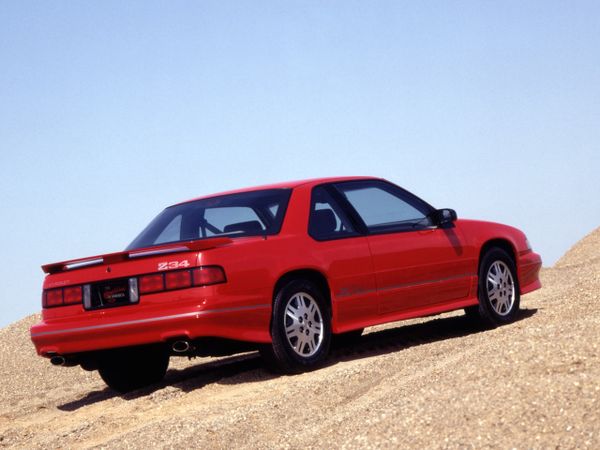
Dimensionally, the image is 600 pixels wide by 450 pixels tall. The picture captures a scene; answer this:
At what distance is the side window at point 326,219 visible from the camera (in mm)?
9047

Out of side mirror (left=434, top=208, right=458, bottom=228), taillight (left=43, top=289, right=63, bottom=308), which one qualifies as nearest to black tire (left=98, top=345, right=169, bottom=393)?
taillight (left=43, top=289, right=63, bottom=308)

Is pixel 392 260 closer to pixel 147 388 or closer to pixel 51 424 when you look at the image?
pixel 147 388

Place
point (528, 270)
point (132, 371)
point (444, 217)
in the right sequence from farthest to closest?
point (528, 270)
point (444, 217)
point (132, 371)

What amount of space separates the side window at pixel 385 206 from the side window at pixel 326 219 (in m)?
0.22

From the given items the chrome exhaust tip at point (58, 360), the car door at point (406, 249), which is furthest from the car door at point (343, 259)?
the chrome exhaust tip at point (58, 360)

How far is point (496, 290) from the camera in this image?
10.6 metres

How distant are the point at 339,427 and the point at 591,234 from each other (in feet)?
78.3

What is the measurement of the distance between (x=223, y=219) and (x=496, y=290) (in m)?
3.06

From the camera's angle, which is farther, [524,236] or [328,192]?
[524,236]

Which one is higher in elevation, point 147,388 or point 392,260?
point 392,260

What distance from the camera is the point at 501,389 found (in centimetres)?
586

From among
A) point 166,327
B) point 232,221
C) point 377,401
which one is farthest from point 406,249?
point 377,401

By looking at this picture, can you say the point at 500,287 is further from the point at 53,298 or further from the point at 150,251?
the point at 53,298

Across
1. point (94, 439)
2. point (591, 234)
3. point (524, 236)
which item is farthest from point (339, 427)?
point (591, 234)
